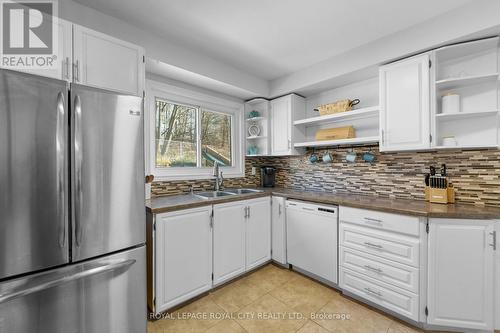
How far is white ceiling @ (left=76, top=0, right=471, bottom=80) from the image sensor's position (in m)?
1.64

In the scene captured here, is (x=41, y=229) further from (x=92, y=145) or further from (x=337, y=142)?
(x=337, y=142)

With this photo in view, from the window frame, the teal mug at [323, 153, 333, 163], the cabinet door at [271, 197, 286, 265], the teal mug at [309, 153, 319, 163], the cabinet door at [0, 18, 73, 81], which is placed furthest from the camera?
the teal mug at [309, 153, 319, 163]

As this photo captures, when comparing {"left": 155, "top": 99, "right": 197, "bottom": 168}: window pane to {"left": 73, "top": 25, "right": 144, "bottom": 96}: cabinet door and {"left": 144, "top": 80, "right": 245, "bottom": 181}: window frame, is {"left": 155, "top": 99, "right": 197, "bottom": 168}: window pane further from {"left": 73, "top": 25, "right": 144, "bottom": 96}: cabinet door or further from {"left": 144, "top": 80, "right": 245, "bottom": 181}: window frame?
{"left": 73, "top": 25, "right": 144, "bottom": 96}: cabinet door

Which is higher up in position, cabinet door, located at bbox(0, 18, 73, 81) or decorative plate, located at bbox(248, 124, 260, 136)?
cabinet door, located at bbox(0, 18, 73, 81)

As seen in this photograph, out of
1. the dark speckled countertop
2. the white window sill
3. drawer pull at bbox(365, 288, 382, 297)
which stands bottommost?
drawer pull at bbox(365, 288, 382, 297)

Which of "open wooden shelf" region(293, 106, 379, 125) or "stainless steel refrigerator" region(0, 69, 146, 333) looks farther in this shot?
"open wooden shelf" region(293, 106, 379, 125)

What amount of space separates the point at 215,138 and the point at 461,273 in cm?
279

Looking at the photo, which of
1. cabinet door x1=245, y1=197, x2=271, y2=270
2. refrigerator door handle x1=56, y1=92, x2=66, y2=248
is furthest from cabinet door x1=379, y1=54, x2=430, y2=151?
refrigerator door handle x1=56, y1=92, x2=66, y2=248

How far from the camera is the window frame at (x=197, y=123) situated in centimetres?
231

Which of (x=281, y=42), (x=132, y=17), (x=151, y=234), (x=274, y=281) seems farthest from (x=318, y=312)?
(x=132, y=17)

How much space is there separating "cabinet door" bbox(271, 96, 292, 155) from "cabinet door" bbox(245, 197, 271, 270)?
79 cm

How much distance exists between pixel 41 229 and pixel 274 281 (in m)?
2.06

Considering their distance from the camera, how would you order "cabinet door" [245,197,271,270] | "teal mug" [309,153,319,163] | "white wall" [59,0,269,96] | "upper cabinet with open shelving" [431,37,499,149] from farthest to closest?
"teal mug" [309,153,319,163] → "cabinet door" [245,197,271,270] → "upper cabinet with open shelving" [431,37,499,149] → "white wall" [59,0,269,96]

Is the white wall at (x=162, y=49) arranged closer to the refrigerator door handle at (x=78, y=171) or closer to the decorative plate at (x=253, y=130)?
the decorative plate at (x=253, y=130)
